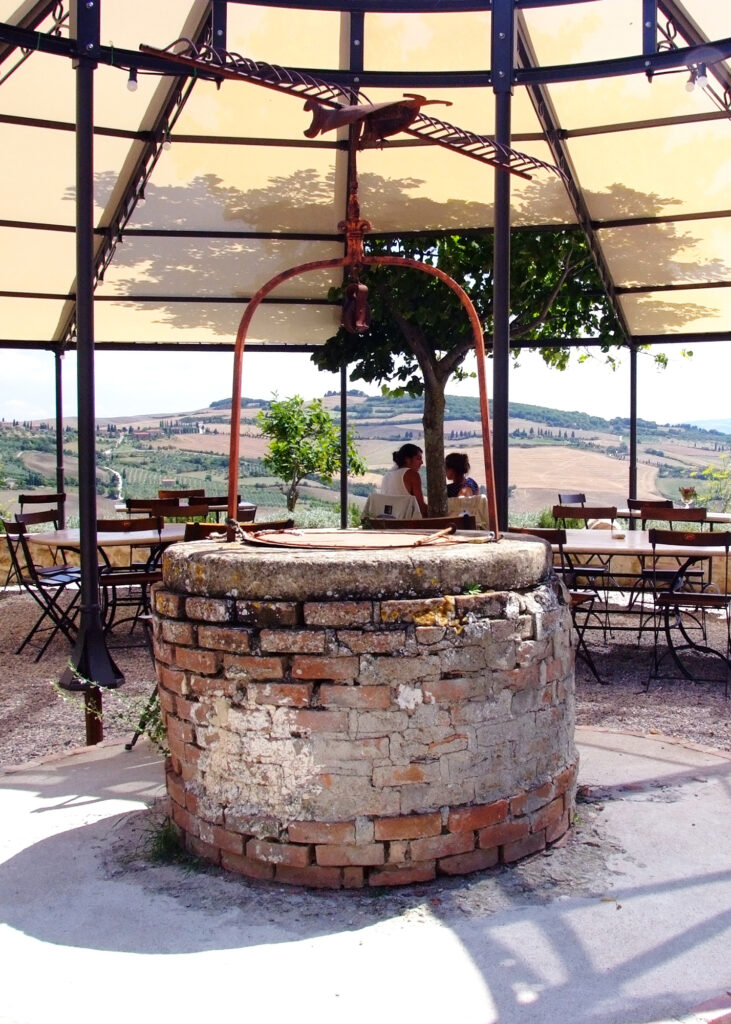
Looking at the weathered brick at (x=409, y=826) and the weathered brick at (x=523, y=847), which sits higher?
the weathered brick at (x=409, y=826)

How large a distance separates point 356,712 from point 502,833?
0.64 m

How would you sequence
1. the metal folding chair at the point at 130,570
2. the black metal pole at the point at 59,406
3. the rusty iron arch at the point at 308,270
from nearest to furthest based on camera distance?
the rusty iron arch at the point at 308,270 → the metal folding chair at the point at 130,570 → the black metal pole at the point at 59,406

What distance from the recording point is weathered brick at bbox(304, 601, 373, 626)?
2943mm

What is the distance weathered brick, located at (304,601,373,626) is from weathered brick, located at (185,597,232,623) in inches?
10.6

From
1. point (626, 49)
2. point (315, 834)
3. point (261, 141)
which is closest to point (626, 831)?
point (315, 834)

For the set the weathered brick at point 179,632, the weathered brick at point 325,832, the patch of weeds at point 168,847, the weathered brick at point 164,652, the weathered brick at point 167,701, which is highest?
the weathered brick at point 179,632

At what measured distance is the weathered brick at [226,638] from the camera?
9.83ft

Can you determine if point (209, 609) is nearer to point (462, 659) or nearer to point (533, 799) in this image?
point (462, 659)

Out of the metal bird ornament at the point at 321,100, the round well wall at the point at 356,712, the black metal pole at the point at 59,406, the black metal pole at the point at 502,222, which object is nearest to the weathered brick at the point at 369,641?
the round well wall at the point at 356,712

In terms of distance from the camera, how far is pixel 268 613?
2.99 m

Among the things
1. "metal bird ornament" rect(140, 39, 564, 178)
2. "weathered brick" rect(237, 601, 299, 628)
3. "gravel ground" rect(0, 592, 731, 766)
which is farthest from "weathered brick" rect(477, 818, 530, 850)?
"metal bird ornament" rect(140, 39, 564, 178)

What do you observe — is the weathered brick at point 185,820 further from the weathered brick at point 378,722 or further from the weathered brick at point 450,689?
the weathered brick at point 450,689

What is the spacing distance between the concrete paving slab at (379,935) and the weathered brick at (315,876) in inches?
1.3

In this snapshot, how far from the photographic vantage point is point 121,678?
508cm
